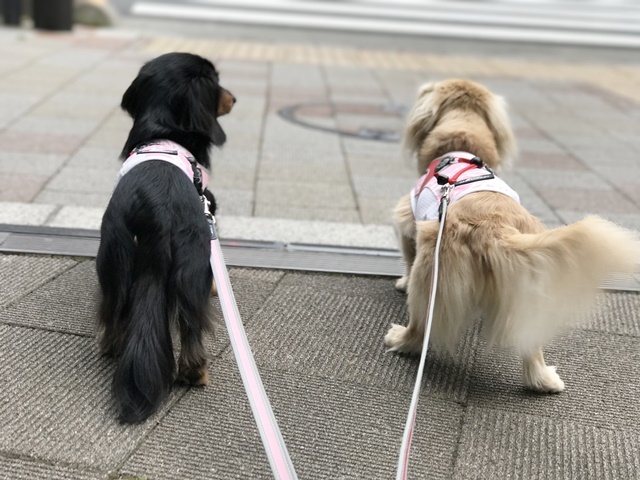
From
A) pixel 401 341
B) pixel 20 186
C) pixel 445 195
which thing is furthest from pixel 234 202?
pixel 445 195

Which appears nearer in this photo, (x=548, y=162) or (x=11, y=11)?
(x=548, y=162)

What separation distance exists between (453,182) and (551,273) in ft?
2.36

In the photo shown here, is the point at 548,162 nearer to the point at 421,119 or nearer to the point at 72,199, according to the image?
the point at 421,119

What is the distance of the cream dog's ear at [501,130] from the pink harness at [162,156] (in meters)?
1.71

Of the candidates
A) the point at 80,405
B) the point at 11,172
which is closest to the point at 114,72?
the point at 11,172

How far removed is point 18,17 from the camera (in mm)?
12836

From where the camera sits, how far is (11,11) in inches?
501

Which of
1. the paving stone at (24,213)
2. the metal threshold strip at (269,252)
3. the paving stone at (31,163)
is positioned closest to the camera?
the metal threshold strip at (269,252)

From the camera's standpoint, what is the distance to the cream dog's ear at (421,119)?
3762 millimetres

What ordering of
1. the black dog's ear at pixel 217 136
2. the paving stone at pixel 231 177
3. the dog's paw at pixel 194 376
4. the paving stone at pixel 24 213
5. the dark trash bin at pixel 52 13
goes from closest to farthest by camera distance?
the dog's paw at pixel 194 376, the black dog's ear at pixel 217 136, the paving stone at pixel 24 213, the paving stone at pixel 231 177, the dark trash bin at pixel 52 13

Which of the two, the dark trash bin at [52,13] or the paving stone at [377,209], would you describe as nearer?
the paving stone at [377,209]

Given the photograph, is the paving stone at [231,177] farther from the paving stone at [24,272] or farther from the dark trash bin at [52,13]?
the dark trash bin at [52,13]

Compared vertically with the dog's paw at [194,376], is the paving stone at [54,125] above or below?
below

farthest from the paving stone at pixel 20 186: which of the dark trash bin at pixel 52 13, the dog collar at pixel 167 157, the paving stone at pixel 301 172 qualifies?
the dark trash bin at pixel 52 13
